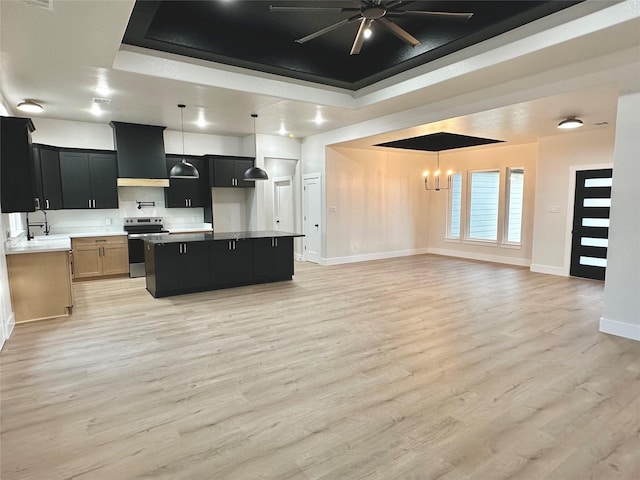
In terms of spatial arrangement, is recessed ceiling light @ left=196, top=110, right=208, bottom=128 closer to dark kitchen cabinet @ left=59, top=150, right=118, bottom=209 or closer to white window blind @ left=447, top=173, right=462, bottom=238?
dark kitchen cabinet @ left=59, top=150, right=118, bottom=209

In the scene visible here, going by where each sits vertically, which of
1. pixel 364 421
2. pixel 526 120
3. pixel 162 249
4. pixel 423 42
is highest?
pixel 423 42

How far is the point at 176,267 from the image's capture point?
18.1 ft

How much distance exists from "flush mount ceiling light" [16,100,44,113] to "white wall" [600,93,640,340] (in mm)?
7408

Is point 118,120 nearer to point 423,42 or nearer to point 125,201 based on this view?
point 125,201

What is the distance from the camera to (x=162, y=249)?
5.38 m

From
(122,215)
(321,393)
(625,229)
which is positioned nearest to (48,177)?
(122,215)

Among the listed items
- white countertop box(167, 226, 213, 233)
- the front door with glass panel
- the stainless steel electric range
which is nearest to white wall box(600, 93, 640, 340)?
the front door with glass panel

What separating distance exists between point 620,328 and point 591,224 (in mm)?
3450

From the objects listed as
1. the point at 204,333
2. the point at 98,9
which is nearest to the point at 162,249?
the point at 204,333

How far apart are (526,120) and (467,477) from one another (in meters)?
5.19

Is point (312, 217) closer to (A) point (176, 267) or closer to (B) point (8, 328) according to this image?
(A) point (176, 267)

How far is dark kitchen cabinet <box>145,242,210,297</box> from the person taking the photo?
5391 millimetres

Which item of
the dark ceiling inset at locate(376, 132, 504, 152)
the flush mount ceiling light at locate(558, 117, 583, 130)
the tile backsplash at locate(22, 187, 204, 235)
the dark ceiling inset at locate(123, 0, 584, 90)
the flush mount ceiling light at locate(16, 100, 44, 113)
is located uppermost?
the dark ceiling inset at locate(123, 0, 584, 90)

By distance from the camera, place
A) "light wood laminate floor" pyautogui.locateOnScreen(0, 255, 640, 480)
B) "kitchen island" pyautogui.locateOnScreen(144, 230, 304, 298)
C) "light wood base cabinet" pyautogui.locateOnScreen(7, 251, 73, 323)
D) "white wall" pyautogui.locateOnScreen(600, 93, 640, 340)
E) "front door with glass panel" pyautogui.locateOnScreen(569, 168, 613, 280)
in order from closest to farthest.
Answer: "light wood laminate floor" pyautogui.locateOnScreen(0, 255, 640, 480) < "white wall" pyautogui.locateOnScreen(600, 93, 640, 340) < "light wood base cabinet" pyautogui.locateOnScreen(7, 251, 73, 323) < "kitchen island" pyautogui.locateOnScreen(144, 230, 304, 298) < "front door with glass panel" pyautogui.locateOnScreen(569, 168, 613, 280)
